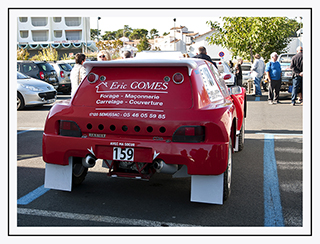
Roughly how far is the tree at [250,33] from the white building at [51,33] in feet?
209

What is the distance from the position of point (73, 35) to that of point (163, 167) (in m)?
89.7

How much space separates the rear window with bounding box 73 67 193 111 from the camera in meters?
4.05

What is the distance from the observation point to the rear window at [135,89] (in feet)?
13.3

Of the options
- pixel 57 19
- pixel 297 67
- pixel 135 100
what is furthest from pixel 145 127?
pixel 57 19

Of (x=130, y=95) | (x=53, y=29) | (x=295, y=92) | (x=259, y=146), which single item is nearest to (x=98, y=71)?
(x=130, y=95)

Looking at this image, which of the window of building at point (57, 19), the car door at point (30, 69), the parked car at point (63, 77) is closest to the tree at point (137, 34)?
the window of building at point (57, 19)

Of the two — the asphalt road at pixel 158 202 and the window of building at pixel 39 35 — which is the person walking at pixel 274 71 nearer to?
the asphalt road at pixel 158 202

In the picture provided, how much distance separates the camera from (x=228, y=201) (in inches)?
171

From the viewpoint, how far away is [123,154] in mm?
3992

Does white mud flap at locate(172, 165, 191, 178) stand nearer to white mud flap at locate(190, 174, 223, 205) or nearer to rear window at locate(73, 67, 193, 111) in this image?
white mud flap at locate(190, 174, 223, 205)

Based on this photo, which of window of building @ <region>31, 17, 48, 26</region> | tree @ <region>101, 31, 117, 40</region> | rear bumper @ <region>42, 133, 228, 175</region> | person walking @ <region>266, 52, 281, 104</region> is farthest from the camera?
tree @ <region>101, 31, 117, 40</region>

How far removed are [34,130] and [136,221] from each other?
20.1ft

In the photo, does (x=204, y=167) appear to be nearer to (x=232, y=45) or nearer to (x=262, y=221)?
(x=262, y=221)

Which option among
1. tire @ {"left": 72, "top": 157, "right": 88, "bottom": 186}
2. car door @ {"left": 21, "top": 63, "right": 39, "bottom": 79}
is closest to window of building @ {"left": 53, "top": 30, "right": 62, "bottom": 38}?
car door @ {"left": 21, "top": 63, "right": 39, "bottom": 79}
